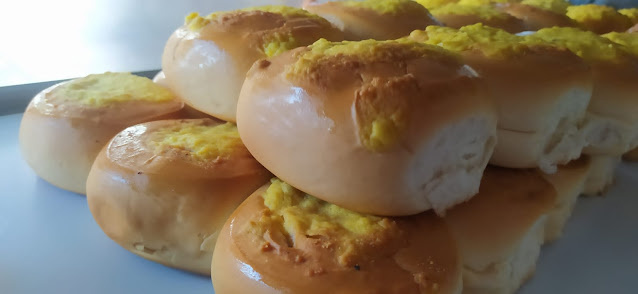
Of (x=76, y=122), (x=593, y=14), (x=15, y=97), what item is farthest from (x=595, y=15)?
(x=15, y=97)

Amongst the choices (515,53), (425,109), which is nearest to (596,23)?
(515,53)

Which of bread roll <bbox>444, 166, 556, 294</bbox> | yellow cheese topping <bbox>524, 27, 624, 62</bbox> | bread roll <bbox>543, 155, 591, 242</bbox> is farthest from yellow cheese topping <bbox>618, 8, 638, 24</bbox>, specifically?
bread roll <bbox>444, 166, 556, 294</bbox>

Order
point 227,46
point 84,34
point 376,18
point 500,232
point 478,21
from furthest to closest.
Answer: point 84,34, point 478,21, point 376,18, point 227,46, point 500,232

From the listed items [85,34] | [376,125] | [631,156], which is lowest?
[631,156]

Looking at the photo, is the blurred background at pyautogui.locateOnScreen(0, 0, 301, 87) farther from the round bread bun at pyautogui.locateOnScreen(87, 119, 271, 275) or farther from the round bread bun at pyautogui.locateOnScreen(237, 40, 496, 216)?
the round bread bun at pyautogui.locateOnScreen(237, 40, 496, 216)

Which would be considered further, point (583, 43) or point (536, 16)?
point (536, 16)

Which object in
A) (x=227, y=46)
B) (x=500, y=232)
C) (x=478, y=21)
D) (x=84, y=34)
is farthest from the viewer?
(x=84, y=34)

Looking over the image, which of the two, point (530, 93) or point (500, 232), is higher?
point (530, 93)

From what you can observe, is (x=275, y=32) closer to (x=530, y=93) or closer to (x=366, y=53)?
(x=366, y=53)
